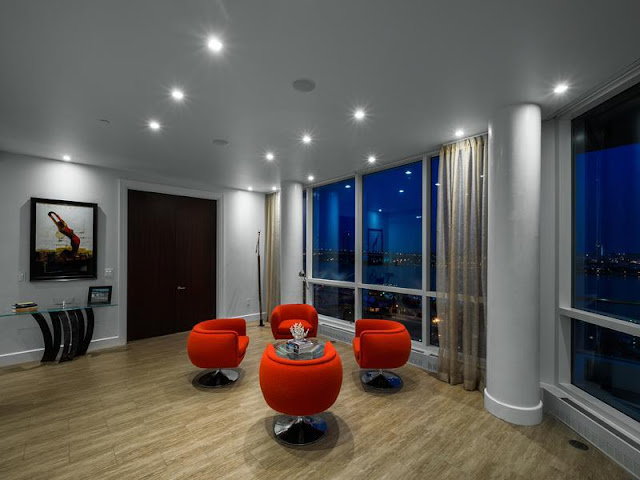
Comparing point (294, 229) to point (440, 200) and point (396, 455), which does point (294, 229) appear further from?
point (396, 455)

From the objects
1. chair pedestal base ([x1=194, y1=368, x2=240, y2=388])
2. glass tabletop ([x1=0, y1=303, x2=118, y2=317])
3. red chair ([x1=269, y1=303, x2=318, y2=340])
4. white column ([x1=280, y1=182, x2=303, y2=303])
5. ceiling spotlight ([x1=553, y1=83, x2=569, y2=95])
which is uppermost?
ceiling spotlight ([x1=553, y1=83, x2=569, y2=95])

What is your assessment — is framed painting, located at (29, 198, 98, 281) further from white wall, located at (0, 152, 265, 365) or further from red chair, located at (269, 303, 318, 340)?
red chair, located at (269, 303, 318, 340)

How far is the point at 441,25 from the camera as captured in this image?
1856mm

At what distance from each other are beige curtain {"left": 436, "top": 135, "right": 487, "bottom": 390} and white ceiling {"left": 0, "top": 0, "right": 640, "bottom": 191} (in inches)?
15.9

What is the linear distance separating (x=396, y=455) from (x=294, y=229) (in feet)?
14.0

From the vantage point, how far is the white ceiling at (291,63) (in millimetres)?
1763

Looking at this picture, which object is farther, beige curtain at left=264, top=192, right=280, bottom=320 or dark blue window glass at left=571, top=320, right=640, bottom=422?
beige curtain at left=264, top=192, right=280, bottom=320

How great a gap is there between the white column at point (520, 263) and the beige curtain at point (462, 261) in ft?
1.81

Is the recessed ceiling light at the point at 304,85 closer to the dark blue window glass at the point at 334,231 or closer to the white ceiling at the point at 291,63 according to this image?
the white ceiling at the point at 291,63

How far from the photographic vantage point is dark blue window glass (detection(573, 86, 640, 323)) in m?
2.56

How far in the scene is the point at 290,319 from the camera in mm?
4926

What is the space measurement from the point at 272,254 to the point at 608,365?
216 inches

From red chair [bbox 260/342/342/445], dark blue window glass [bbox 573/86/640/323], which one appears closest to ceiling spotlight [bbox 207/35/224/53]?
red chair [bbox 260/342/342/445]

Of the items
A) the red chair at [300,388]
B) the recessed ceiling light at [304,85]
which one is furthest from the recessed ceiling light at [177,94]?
the red chair at [300,388]
